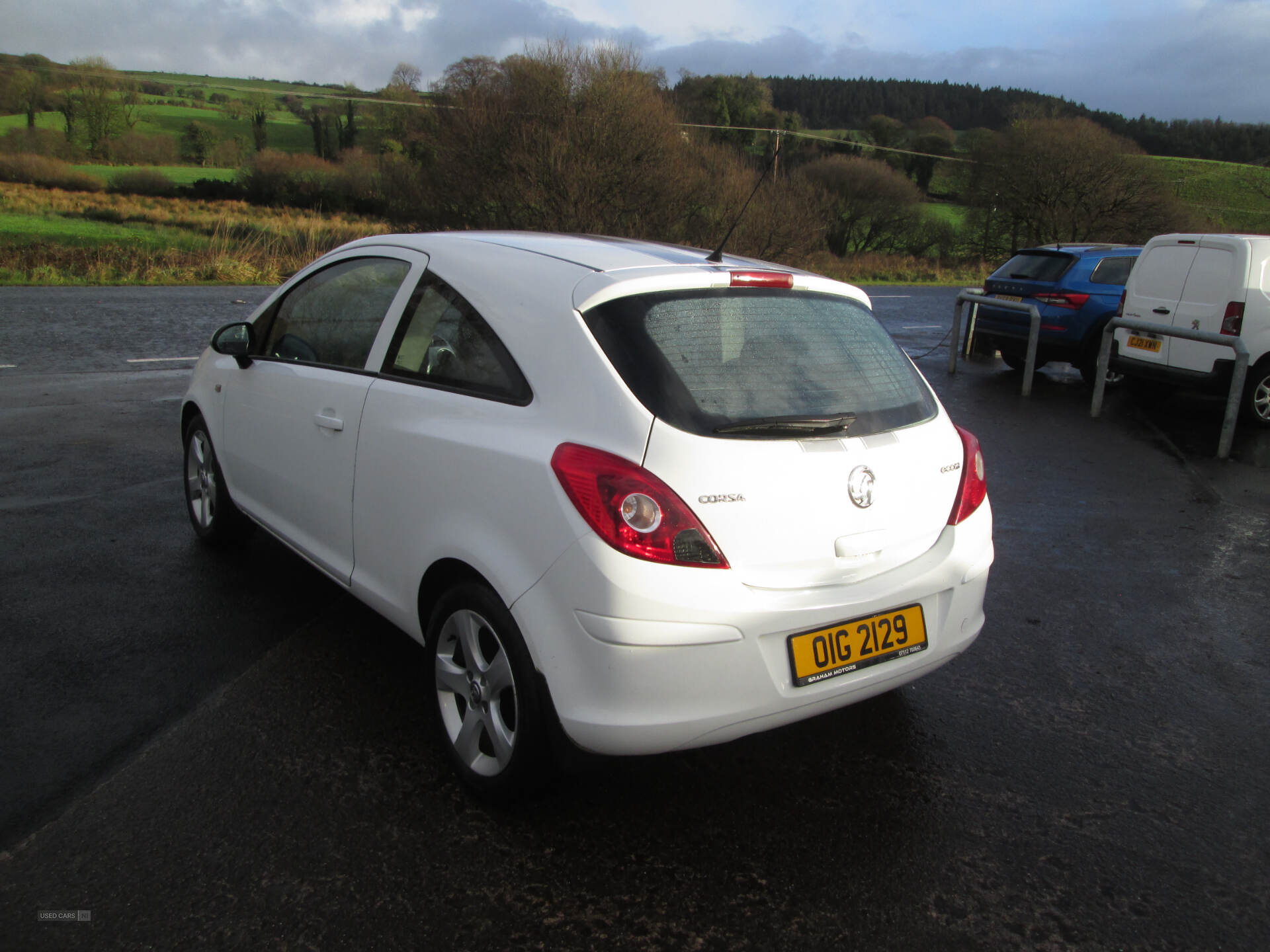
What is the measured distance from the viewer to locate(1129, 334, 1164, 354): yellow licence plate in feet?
32.8

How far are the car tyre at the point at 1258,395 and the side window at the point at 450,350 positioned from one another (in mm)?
8871

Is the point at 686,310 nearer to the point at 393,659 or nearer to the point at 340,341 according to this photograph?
the point at 340,341

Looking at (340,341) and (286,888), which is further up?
(340,341)

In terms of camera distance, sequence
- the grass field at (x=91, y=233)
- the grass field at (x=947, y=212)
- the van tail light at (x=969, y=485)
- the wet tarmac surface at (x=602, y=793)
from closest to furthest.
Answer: the wet tarmac surface at (x=602, y=793), the van tail light at (x=969, y=485), the grass field at (x=91, y=233), the grass field at (x=947, y=212)

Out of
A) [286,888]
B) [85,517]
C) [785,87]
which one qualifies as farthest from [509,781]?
[785,87]

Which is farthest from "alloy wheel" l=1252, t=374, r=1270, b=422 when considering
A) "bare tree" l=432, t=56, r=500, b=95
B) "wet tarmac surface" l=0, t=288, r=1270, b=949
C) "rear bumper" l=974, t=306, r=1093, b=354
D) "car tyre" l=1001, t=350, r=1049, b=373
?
"bare tree" l=432, t=56, r=500, b=95

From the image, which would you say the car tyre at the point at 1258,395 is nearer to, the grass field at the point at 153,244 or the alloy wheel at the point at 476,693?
the alloy wheel at the point at 476,693

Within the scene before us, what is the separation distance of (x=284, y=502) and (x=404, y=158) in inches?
1046

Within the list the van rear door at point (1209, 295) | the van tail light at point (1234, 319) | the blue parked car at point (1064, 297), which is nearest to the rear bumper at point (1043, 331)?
the blue parked car at point (1064, 297)

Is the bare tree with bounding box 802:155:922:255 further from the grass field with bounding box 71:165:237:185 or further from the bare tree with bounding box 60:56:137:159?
the bare tree with bounding box 60:56:137:159

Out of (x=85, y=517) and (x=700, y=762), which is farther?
(x=85, y=517)

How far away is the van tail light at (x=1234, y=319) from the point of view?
9219 mm

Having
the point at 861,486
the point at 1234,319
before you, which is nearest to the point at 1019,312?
the point at 1234,319

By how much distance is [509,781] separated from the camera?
9.43 ft
